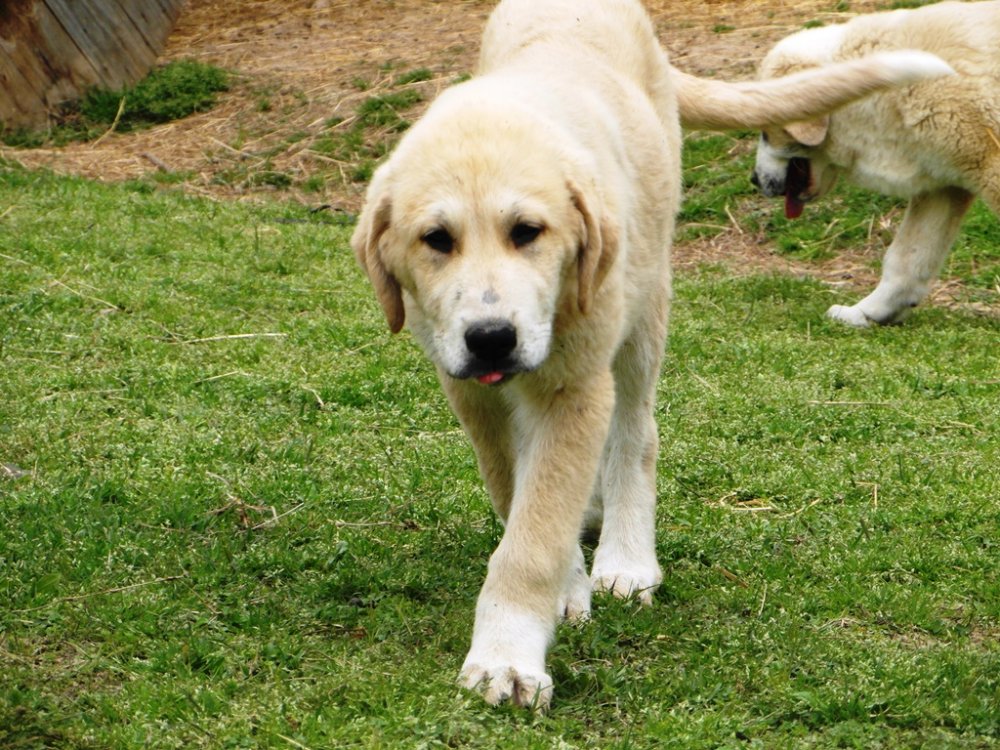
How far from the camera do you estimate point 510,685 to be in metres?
3.59

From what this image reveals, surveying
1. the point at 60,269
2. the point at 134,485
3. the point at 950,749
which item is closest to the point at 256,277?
the point at 60,269

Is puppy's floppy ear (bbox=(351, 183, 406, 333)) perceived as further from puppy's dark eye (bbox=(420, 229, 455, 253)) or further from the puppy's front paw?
the puppy's front paw

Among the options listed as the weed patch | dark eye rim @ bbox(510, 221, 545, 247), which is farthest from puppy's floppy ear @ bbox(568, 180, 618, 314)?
the weed patch

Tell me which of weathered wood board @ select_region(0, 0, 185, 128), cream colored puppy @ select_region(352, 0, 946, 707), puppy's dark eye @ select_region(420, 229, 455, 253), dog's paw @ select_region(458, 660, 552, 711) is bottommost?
weathered wood board @ select_region(0, 0, 185, 128)

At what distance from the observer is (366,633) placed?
4.04 metres

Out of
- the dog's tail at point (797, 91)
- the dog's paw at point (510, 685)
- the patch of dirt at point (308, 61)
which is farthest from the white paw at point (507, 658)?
the patch of dirt at point (308, 61)

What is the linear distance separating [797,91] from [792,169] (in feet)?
12.8

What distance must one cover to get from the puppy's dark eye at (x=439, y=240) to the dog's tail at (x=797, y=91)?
82.9 inches

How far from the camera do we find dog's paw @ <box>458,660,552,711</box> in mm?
3574

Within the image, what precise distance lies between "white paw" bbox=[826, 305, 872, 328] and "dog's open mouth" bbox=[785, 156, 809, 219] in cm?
119

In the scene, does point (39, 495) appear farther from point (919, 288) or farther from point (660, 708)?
point (919, 288)

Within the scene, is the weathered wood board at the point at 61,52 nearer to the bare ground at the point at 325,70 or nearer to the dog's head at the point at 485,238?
the bare ground at the point at 325,70

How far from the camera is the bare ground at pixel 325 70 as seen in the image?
10.8 metres

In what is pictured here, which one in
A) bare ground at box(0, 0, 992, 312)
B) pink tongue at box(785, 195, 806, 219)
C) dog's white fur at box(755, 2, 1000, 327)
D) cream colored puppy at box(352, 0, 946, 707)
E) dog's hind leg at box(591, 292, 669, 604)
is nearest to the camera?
cream colored puppy at box(352, 0, 946, 707)
